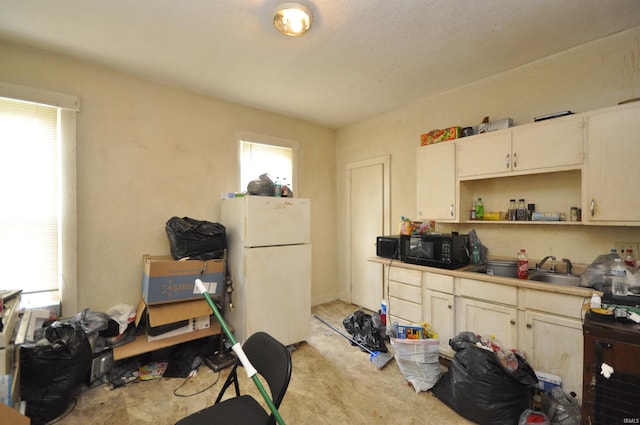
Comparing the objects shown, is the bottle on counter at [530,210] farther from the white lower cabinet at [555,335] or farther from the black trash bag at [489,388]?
the black trash bag at [489,388]

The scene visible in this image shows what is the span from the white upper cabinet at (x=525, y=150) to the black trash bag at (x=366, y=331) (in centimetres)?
184

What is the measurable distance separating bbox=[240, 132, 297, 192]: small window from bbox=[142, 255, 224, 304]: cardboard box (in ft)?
3.81

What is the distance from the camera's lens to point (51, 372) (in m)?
1.80

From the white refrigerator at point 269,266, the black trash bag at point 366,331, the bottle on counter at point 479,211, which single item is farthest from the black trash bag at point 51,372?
the bottle on counter at point 479,211

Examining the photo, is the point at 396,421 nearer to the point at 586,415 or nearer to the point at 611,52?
the point at 586,415

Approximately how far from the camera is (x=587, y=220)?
77.5 inches

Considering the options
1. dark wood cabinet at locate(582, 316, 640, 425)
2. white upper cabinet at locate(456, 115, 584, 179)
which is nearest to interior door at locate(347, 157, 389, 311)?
white upper cabinet at locate(456, 115, 584, 179)

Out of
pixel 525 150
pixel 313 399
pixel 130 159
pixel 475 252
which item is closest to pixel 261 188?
pixel 130 159

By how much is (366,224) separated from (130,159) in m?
2.91

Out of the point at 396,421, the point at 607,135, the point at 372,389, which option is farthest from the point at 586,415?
the point at 607,135

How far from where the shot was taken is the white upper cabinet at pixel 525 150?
2018mm

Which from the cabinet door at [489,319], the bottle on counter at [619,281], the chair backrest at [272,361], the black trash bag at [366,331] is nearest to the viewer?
the chair backrest at [272,361]

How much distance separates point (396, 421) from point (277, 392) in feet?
3.88

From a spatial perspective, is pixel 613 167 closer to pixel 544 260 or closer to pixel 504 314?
pixel 544 260
